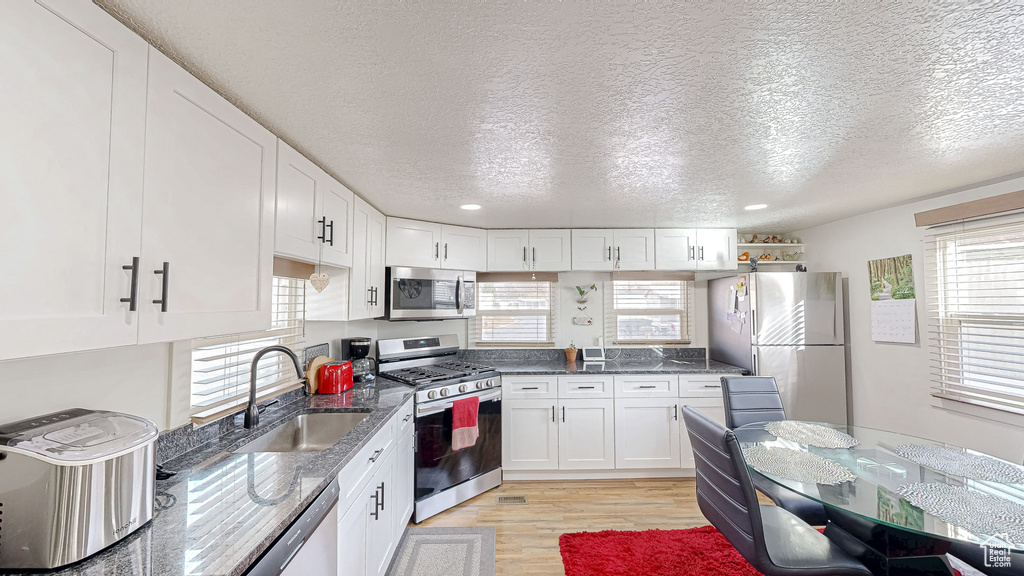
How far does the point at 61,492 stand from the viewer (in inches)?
34.0

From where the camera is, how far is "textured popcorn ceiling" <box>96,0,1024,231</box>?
1.05 metres

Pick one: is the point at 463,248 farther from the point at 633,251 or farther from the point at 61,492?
the point at 61,492

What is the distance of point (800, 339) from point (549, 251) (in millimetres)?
2226

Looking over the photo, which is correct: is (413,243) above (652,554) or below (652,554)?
above

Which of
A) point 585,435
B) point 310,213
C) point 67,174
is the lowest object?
point 585,435

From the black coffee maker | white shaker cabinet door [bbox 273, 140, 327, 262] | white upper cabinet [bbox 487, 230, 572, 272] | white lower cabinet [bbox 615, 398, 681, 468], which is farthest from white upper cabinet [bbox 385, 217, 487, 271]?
white lower cabinet [bbox 615, 398, 681, 468]

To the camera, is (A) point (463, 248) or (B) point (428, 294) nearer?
(B) point (428, 294)

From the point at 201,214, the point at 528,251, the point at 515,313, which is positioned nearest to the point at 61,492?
the point at 201,214

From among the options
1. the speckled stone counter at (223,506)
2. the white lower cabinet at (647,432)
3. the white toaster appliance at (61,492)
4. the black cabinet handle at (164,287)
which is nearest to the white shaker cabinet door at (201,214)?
the black cabinet handle at (164,287)

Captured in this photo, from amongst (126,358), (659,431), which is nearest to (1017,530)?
(659,431)

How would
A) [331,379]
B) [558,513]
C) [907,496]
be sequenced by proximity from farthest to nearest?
1. [558,513]
2. [331,379]
3. [907,496]

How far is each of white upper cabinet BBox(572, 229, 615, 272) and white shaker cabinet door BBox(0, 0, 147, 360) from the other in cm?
Result: 315

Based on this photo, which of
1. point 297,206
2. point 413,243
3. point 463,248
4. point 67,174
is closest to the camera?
point 67,174

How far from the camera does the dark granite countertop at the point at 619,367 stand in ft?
11.4
